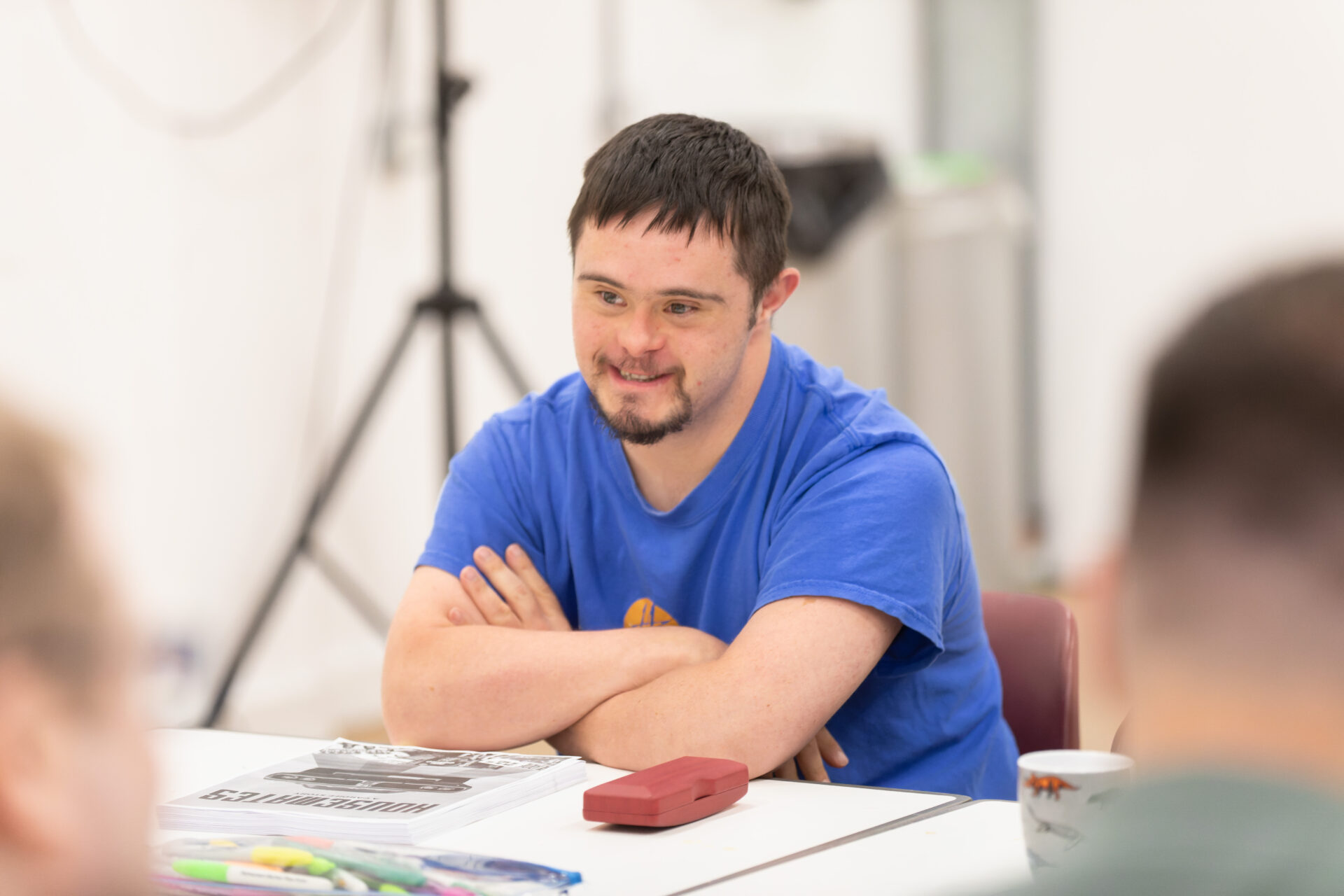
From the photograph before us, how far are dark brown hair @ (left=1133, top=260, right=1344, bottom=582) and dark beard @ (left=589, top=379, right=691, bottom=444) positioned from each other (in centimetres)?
106

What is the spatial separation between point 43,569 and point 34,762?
0.18 feet

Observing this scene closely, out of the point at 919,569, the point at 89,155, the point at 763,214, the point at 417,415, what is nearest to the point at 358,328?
the point at 417,415

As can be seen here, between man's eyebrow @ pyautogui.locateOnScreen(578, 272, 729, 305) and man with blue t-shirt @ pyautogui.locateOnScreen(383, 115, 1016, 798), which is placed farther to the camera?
man's eyebrow @ pyautogui.locateOnScreen(578, 272, 729, 305)

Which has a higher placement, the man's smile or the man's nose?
the man's nose

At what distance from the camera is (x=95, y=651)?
401 mm

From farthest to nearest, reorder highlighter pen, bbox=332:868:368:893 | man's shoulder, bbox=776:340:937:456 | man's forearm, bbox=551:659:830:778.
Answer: man's shoulder, bbox=776:340:937:456 → man's forearm, bbox=551:659:830:778 → highlighter pen, bbox=332:868:368:893

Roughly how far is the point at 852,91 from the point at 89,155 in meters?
2.71

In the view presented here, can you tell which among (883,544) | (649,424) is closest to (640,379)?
(649,424)

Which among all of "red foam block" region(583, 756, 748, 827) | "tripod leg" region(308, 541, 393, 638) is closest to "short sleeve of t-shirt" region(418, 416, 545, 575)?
"red foam block" region(583, 756, 748, 827)

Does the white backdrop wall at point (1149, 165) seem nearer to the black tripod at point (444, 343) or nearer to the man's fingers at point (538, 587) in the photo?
the black tripod at point (444, 343)

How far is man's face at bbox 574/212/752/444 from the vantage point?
1511 millimetres

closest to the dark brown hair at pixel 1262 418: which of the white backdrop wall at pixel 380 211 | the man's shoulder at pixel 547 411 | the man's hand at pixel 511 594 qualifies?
the man's hand at pixel 511 594

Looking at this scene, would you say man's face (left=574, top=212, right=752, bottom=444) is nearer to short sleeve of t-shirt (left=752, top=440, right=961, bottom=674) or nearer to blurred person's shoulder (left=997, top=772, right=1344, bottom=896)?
short sleeve of t-shirt (left=752, top=440, right=961, bottom=674)

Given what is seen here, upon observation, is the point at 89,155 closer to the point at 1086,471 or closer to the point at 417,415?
Answer: the point at 417,415
